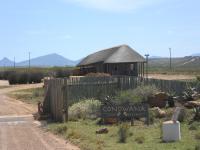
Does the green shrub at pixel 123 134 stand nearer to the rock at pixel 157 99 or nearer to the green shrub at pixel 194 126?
the green shrub at pixel 194 126

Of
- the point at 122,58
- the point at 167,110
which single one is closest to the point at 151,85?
the point at 167,110

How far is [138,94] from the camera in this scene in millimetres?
24219

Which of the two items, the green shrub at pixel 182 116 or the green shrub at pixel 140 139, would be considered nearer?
the green shrub at pixel 140 139

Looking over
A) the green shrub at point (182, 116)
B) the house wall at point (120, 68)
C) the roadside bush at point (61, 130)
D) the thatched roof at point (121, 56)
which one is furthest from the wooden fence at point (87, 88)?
the house wall at point (120, 68)

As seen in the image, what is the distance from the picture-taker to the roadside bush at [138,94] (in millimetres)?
23125

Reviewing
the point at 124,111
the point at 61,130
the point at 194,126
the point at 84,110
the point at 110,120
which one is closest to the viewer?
A: the point at 194,126

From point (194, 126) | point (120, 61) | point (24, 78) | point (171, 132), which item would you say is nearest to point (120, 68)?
point (120, 61)

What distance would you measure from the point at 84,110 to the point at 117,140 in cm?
748

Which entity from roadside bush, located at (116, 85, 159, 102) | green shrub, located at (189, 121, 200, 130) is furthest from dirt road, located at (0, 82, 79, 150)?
green shrub, located at (189, 121, 200, 130)

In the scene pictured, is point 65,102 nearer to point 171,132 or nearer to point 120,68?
point 171,132

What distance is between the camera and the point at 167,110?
2269 centimetres

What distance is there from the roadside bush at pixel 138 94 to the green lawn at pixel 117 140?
2.81 m

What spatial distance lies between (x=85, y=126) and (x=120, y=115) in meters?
1.41

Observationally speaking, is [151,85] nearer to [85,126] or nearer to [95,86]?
[95,86]
